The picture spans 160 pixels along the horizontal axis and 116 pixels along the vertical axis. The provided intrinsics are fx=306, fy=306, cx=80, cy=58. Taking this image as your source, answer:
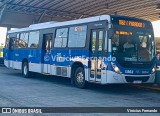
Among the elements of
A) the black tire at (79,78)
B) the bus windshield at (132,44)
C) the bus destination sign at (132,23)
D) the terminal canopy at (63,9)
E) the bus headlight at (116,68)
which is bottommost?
the black tire at (79,78)

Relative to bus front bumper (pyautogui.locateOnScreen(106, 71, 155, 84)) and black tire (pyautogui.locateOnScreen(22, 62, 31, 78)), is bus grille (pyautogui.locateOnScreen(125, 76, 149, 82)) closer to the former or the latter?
bus front bumper (pyautogui.locateOnScreen(106, 71, 155, 84))

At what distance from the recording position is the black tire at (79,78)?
13.4 meters

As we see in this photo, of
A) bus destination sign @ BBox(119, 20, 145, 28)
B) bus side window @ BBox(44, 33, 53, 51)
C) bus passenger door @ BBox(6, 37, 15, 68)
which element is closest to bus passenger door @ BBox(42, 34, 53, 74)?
bus side window @ BBox(44, 33, 53, 51)

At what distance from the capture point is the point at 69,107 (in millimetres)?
8992

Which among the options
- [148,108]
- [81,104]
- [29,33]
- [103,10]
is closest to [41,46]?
[29,33]

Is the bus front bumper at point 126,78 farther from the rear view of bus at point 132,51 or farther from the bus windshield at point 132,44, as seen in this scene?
the bus windshield at point 132,44

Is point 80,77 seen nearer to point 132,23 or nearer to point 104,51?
point 104,51

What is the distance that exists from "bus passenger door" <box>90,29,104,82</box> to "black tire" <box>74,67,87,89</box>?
0.75 m

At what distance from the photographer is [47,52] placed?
651 inches

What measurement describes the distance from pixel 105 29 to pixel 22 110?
5211mm

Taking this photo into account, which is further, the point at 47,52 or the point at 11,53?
the point at 11,53

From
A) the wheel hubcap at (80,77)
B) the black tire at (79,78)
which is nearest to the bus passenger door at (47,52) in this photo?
the black tire at (79,78)

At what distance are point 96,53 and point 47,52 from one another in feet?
15.4

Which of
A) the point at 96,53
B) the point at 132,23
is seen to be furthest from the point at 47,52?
the point at 132,23
